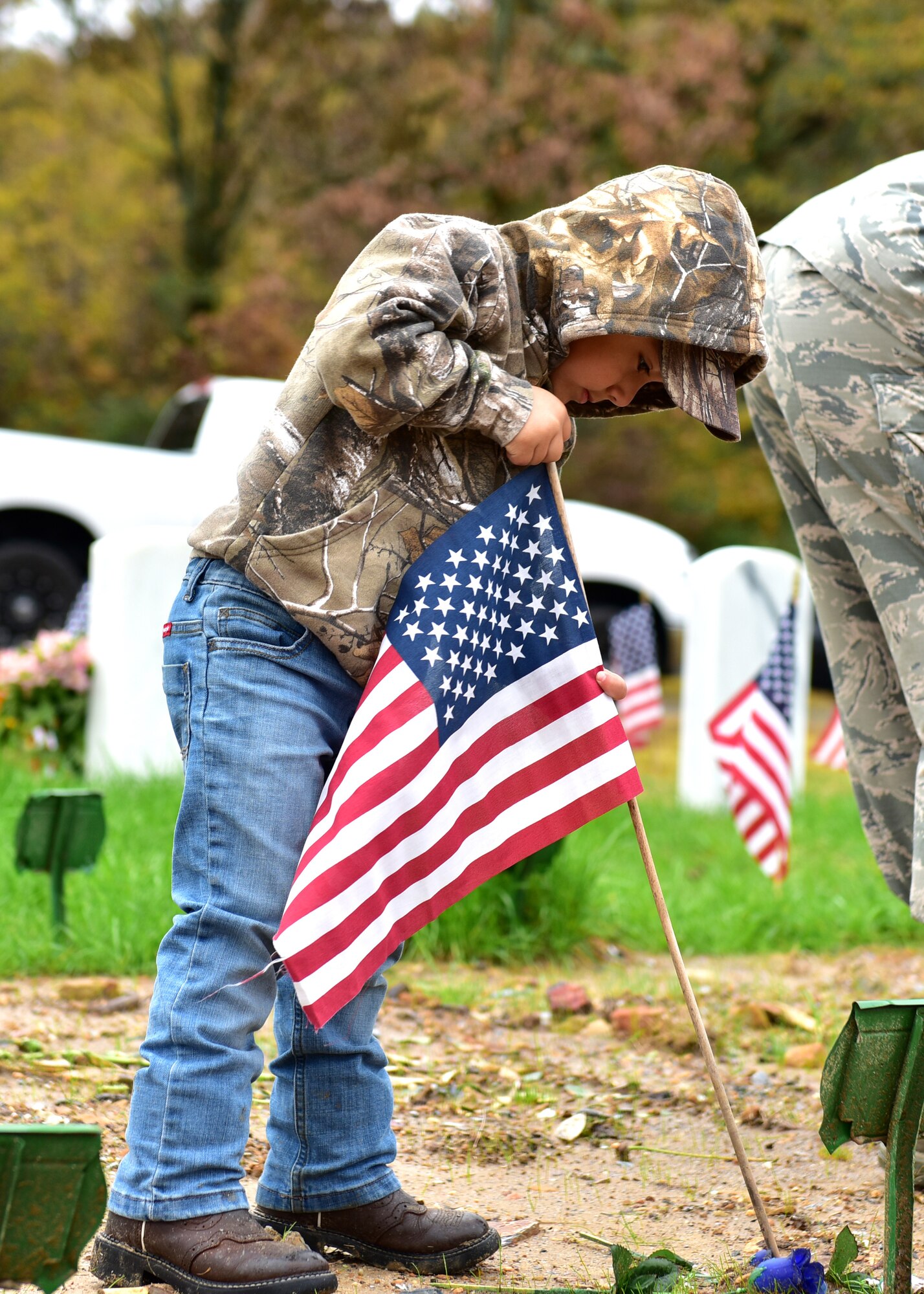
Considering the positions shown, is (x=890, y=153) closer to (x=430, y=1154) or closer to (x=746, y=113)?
(x=746, y=113)

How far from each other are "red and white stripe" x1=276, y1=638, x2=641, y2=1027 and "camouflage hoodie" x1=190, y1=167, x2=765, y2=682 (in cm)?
16

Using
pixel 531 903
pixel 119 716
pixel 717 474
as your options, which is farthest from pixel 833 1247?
pixel 717 474

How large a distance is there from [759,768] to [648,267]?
3.36m

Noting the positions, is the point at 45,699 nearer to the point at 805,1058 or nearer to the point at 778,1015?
the point at 778,1015

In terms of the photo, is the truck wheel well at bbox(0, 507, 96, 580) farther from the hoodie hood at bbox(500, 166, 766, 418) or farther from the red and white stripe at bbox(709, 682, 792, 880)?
the hoodie hood at bbox(500, 166, 766, 418)

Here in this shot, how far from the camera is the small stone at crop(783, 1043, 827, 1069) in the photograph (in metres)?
3.68

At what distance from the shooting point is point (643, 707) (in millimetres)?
7109

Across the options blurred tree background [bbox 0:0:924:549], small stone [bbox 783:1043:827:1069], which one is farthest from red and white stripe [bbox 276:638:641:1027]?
blurred tree background [bbox 0:0:924:549]

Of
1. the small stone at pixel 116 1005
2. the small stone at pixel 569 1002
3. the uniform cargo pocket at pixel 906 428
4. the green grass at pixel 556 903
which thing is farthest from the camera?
the green grass at pixel 556 903

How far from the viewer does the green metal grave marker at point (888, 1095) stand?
6.38ft

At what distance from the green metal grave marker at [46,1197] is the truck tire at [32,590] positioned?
7398 mm

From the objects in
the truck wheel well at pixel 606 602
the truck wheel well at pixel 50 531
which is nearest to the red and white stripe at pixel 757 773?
the truck wheel well at pixel 606 602

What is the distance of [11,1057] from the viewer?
332cm

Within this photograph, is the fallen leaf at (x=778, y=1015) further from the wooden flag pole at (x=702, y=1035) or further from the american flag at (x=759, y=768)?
the wooden flag pole at (x=702, y=1035)
